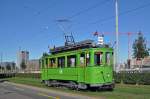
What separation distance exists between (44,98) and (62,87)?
11.4 meters

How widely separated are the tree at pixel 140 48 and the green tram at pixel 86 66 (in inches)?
2134

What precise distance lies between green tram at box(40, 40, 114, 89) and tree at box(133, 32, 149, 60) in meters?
54.2

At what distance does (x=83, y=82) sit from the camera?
27.2 meters

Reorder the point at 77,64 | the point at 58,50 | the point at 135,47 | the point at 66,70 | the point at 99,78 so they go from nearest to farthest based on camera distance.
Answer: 1. the point at 99,78
2. the point at 77,64
3. the point at 66,70
4. the point at 58,50
5. the point at 135,47

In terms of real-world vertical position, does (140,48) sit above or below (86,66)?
above

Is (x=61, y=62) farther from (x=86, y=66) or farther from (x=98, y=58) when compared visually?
(x=98, y=58)

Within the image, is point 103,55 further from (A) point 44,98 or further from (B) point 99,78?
(A) point 44,98

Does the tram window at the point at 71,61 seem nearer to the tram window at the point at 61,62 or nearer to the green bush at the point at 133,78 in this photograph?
the tram window at the point at 61,62

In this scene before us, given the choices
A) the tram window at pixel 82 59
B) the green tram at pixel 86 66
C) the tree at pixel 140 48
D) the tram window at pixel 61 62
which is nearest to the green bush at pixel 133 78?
the green tram at pixel 86 66

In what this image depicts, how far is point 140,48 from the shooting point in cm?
8425

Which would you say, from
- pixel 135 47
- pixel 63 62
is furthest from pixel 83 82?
pixel 135 47

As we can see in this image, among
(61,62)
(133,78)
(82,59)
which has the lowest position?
(133,78)

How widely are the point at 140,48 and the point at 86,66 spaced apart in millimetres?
59127

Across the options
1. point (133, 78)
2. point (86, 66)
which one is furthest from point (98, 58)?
point (133, 78)
